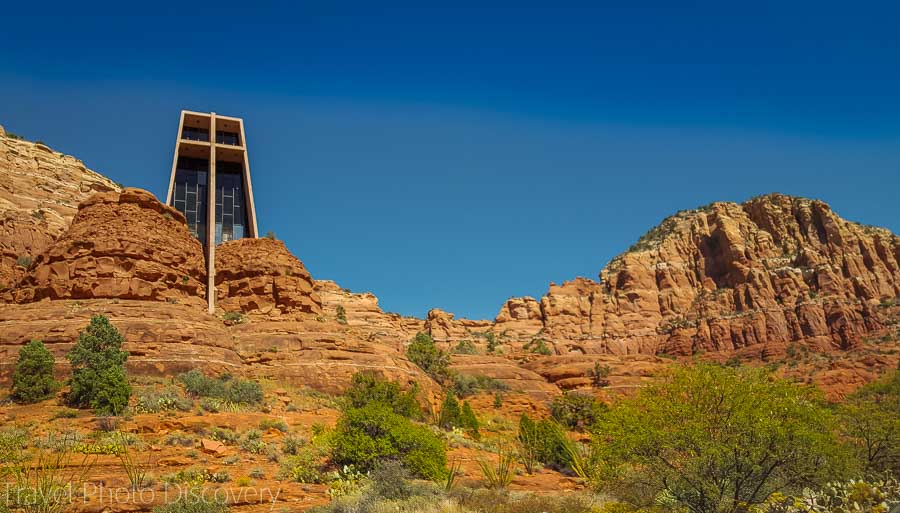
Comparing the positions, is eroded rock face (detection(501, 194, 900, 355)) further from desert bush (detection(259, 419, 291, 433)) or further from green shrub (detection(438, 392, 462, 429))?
desert bush (detection(259, 419, 291, 433))

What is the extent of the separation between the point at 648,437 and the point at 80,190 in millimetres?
62858

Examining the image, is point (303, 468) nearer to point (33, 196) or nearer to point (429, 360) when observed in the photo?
point (429, 360)

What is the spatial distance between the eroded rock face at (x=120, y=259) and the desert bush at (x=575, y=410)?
26.5m

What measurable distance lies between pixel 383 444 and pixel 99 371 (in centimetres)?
1299

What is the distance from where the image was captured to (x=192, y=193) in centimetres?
5697

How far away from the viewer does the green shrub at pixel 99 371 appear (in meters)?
27.6

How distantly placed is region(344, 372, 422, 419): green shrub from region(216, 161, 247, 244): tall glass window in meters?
24.4

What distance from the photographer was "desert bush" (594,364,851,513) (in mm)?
16781

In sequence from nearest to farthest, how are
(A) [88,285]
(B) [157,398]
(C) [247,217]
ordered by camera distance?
(B) [157,398]
(A) [88,285]
(C) [247,217]

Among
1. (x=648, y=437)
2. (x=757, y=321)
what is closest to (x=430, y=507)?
(x=648, y=437)

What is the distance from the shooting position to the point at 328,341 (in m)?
41.7

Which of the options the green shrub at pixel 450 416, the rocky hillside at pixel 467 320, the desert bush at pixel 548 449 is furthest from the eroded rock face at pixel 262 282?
the desert bush at pixel 548 449

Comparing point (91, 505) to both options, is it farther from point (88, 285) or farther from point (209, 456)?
point (88, 285)

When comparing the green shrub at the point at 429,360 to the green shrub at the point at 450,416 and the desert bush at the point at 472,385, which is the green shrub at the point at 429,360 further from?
the green shrub at the point at 450,416
